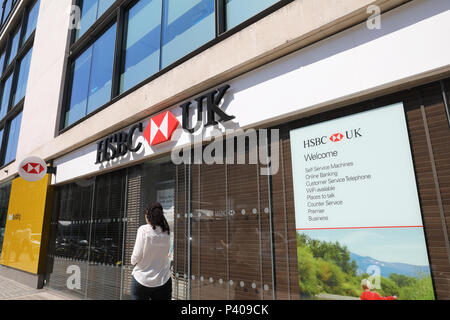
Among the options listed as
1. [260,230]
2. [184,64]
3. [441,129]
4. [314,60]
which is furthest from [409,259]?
[184,64]

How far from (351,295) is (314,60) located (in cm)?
281

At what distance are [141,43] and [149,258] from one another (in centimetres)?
532

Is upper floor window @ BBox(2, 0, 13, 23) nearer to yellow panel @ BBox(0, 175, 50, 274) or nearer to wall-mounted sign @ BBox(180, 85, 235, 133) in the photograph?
yellow panel @ BBox(0, 175, 50, 274)

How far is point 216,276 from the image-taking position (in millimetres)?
4613

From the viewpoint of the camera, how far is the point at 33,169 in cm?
911

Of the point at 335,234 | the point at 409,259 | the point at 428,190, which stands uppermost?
the point at 428,190

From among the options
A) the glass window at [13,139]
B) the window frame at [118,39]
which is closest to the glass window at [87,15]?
the window frame at [118,39]

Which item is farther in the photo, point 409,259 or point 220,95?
point 220,95

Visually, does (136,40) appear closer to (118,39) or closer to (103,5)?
(118,39)

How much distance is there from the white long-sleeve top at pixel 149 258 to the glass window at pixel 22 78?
12.9 m

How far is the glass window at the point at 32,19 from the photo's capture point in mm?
13805

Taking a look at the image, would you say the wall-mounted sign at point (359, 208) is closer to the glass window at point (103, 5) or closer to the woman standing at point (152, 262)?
the woman standing at point (152, 262)

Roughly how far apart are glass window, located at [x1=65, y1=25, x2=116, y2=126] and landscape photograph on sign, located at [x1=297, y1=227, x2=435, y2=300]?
6.59m
